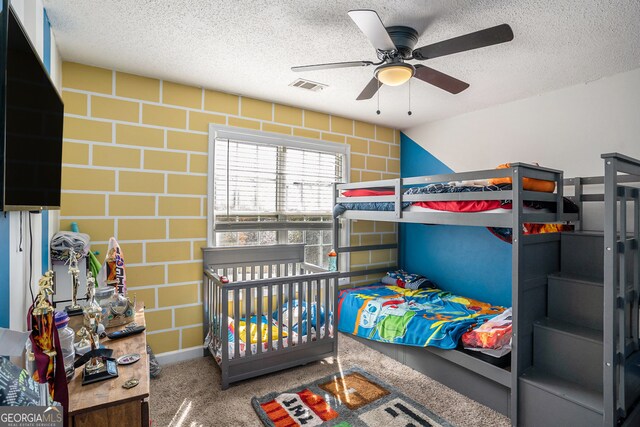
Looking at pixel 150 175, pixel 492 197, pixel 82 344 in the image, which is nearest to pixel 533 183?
pixel 492 197

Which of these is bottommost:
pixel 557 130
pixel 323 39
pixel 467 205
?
pixel 467 205

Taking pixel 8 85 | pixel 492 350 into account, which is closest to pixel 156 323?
pixel 8 85

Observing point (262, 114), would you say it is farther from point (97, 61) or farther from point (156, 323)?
point (156, 323)

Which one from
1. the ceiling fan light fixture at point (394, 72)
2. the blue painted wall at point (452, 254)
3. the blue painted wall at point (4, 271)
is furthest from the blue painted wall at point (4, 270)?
the blue painted wall at point (452, 254)

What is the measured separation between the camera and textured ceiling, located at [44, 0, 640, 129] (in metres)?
1.78

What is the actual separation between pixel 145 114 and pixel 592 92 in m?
3.51

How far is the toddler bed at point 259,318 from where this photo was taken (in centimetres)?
243

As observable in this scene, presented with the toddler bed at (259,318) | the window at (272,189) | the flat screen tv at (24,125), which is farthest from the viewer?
the window at (272,189)

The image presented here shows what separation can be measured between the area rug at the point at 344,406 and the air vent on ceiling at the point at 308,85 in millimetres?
2326

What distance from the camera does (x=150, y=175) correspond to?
271 cm

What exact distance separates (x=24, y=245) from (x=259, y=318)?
1.52m

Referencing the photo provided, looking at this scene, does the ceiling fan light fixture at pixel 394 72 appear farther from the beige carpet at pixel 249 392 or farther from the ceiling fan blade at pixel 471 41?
the beige carpet at pixel 249 392
